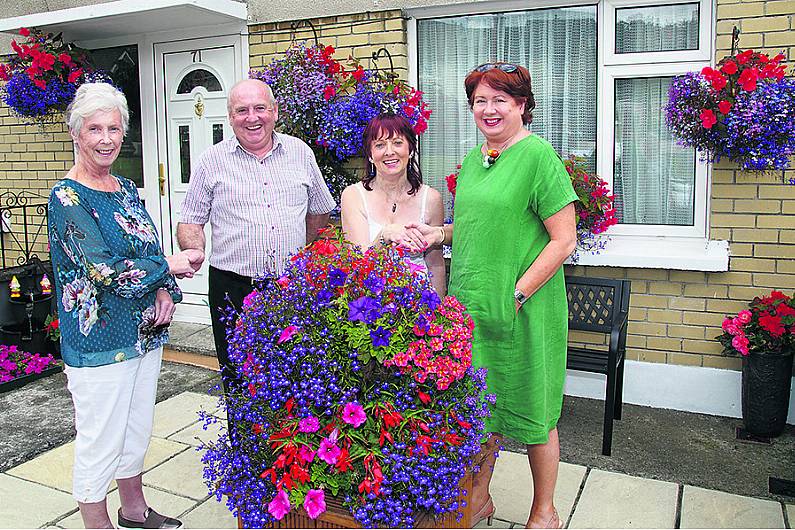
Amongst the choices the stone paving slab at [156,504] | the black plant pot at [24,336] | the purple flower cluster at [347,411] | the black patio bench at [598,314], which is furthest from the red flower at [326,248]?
the black plant pot at [24,336]

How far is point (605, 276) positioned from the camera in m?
4.74

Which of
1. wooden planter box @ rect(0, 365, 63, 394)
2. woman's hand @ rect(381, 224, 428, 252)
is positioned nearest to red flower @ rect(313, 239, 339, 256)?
woman's hand @ rect(381, 224, 428, 252)

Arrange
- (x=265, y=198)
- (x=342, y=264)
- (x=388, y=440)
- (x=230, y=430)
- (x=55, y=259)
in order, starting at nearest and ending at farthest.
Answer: (x=388, y=440)
(x=342, y=264)
(x=230, y=430)
(x=55, y=259)
(x=265, y=198)

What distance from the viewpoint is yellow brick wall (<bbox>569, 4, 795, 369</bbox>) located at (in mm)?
4211

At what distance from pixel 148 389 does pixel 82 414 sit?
0.28 metres

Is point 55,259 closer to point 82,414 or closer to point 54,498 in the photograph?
point 82,414

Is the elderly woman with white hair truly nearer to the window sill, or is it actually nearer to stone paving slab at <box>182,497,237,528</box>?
stone paving slab at <box>182,497,237,528</box>

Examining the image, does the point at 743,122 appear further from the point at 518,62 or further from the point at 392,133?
the point at 392,133

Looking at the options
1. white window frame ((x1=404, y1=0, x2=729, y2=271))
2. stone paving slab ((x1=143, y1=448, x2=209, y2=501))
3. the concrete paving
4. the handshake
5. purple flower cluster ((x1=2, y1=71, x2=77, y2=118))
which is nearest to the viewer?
the handshake

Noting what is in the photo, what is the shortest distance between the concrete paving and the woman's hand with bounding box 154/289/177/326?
96 centimetres

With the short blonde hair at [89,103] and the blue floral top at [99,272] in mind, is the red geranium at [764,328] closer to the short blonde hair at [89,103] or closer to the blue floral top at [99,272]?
the blue floral top at [99,272]

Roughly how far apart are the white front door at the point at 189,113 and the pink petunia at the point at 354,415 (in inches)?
159

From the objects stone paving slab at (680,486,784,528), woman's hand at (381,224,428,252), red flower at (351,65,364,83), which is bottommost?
stone paving slab at (680,486,784,528)

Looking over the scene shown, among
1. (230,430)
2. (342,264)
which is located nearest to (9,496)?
(230,430)
